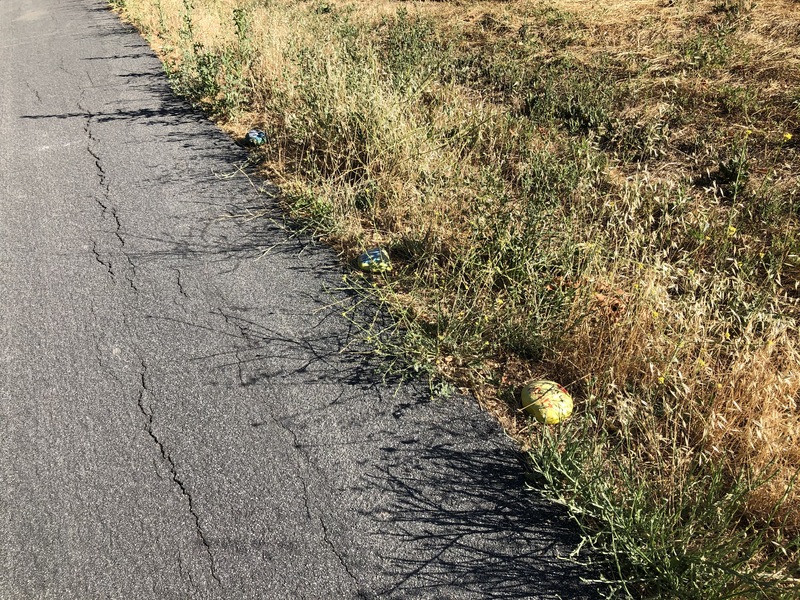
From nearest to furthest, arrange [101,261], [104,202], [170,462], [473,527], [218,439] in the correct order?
1. [473,527]
2. [170,462]
3. [218,439]
4. [101,261]
5. [104,202]

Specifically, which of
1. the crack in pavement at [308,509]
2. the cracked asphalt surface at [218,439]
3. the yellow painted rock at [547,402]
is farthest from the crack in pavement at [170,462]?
the yellow painted rock at [547,402]

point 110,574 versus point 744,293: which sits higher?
point 744,293

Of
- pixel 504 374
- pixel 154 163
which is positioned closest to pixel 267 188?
pixel 154 163

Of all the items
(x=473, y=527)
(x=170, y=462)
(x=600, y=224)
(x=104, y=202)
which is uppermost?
(x=104, y=202)

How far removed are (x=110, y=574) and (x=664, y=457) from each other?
7.70 feet

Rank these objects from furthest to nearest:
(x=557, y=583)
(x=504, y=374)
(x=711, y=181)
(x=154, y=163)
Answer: (x=154, y=163) < (x=711, y=181) < (x=504, y=374) < (x=557, y=583)

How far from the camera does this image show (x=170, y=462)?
268 centimetres

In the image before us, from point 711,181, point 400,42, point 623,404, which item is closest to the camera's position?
point 623,404

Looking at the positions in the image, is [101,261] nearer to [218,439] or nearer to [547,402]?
[218,439]

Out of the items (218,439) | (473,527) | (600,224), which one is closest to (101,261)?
(218,439)

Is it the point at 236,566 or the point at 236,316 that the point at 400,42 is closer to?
the point at 236,316

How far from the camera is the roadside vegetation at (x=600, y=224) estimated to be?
241 cm

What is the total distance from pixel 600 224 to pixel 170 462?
9.99ft

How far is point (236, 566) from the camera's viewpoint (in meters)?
2.27
